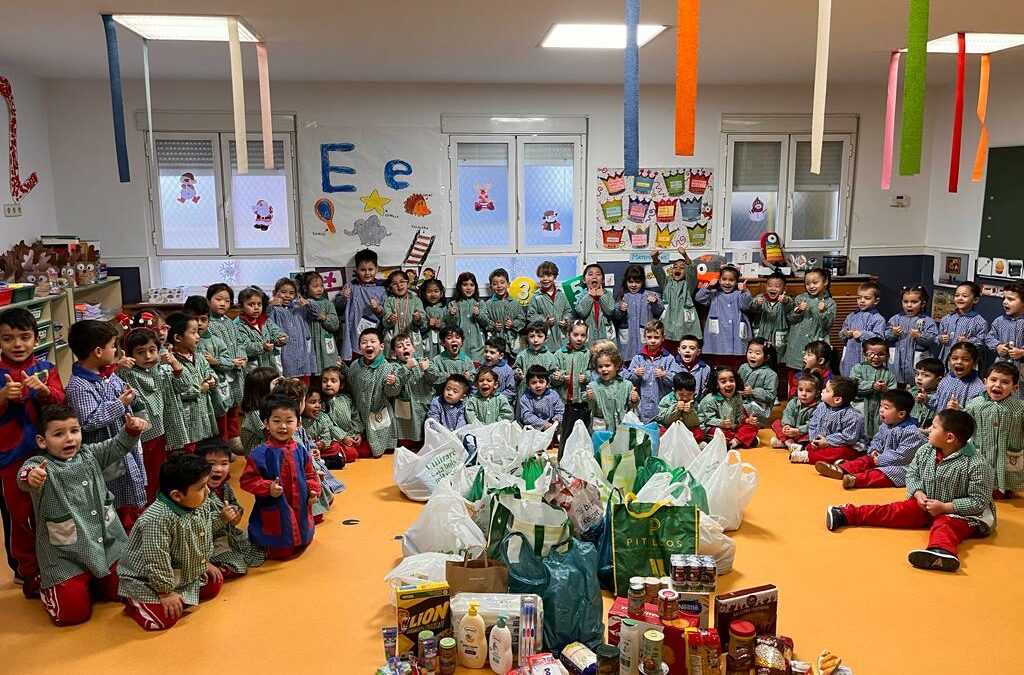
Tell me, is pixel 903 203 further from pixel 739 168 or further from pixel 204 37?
pixel 204 37

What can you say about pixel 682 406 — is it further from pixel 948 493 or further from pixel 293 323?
pixel 293 323

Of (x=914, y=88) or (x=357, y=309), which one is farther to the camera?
(x=357, y=309)

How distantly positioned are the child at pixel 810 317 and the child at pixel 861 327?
9.2 inches

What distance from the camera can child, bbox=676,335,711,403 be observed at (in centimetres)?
598

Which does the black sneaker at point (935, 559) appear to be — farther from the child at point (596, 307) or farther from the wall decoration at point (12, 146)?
the wall decoration at point (12, 146)

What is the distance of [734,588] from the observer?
11.7 feet

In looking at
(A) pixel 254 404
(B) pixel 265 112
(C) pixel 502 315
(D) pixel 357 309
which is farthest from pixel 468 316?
(B) pixel 265 112

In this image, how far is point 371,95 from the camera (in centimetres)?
724

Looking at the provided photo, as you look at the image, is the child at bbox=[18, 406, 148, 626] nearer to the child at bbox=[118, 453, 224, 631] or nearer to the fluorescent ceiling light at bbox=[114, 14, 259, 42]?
the child at bbox=[118, 453, 224, 631]

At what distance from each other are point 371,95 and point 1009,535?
608 centimetres

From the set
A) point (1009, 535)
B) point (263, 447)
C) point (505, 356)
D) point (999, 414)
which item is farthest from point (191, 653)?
point (999, 414)

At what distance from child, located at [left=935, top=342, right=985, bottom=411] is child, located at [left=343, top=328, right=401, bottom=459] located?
149 inches

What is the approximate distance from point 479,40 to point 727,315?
3.18 metres

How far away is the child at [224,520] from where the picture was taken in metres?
3.65
